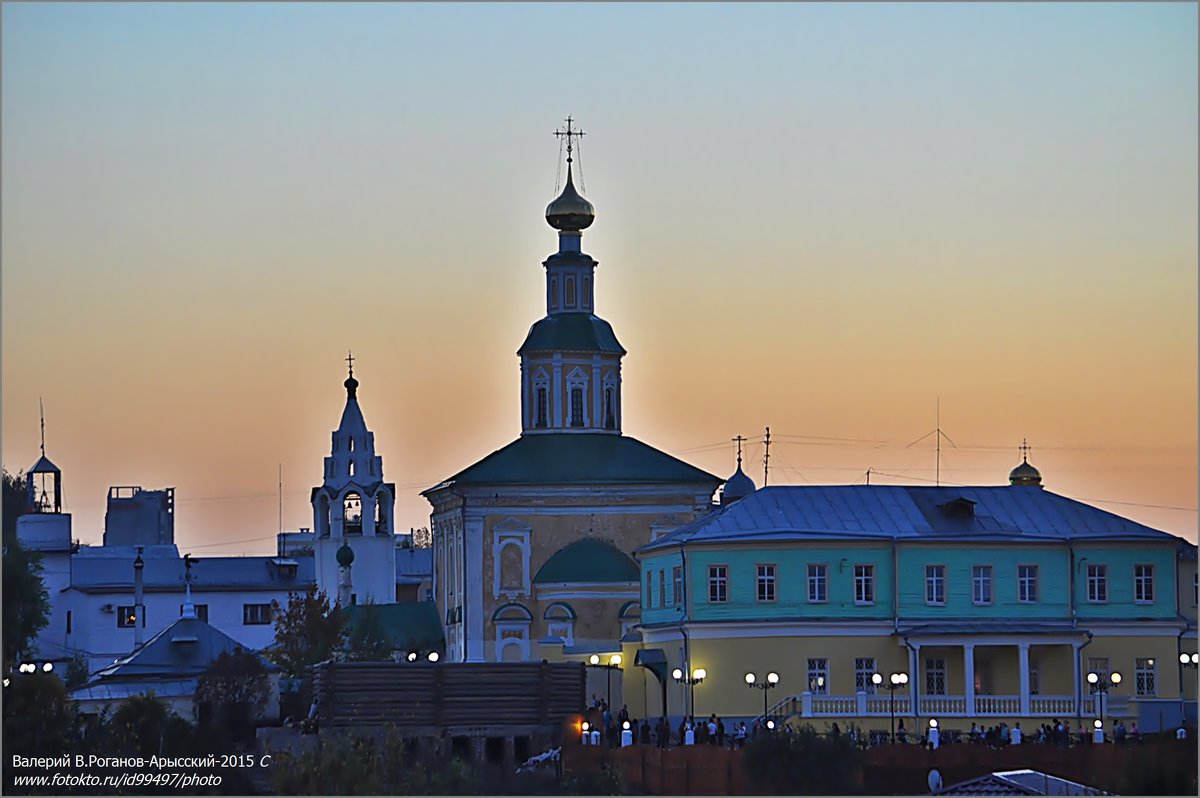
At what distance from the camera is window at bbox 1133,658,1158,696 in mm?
70062

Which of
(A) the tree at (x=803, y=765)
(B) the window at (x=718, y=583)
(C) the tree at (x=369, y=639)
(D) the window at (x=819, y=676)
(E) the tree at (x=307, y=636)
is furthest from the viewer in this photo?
(C) the tree at (x=369, y=639)

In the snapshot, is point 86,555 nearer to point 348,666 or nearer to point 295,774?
point 348,666

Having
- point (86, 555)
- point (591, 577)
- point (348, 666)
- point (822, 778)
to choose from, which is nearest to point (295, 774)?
point (822, 778)

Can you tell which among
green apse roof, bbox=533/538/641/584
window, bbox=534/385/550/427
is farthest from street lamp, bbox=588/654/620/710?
window, bbox=534/385/550/427

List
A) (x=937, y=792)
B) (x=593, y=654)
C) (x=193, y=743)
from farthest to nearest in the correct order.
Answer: (x=593, y=654), (x=193, y=743), (x=937, y=792)

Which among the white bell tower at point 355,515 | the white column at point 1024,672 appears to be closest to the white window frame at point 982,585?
the white column at point 1024,672

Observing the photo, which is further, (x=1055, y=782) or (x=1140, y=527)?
(x=1140, y=527)

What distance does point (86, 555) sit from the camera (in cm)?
12738

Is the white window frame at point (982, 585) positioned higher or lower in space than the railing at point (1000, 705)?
higher

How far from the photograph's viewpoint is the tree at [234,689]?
80250mm

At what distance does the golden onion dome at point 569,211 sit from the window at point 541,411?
5273 millimetres

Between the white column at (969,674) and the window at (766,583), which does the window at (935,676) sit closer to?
the white column at (969,674)

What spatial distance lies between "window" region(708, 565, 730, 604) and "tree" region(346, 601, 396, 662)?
18157mm

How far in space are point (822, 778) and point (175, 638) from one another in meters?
35.7
